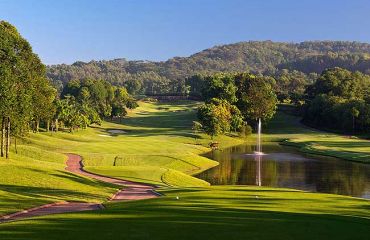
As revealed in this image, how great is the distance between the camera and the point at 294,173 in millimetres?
64438

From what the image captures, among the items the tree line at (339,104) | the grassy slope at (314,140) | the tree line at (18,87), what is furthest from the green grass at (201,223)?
the tree line at (339,104)

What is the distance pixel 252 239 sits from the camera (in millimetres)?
17344

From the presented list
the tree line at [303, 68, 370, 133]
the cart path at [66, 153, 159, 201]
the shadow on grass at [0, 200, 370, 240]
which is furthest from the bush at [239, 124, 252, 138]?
the shadow on grass at [0, 200, 370, 240]

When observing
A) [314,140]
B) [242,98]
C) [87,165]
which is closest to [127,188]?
[87,165]

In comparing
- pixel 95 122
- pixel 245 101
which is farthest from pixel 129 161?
pixel 245 101

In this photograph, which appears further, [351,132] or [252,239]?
[351,132]

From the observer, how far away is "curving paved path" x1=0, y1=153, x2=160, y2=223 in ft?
85.3

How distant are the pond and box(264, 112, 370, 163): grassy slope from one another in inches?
243

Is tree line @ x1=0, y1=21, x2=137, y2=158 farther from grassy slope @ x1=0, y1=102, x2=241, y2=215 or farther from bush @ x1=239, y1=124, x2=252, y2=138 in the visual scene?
bush @ x1=239, y1=124, x2=252, y2=138

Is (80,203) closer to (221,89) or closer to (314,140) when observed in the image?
(314,140)

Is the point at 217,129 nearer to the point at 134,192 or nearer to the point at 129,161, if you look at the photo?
the point at 129,161

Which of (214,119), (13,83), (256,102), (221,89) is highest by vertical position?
(221,89)

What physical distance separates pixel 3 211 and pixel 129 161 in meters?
40.5

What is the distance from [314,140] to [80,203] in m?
97.4
